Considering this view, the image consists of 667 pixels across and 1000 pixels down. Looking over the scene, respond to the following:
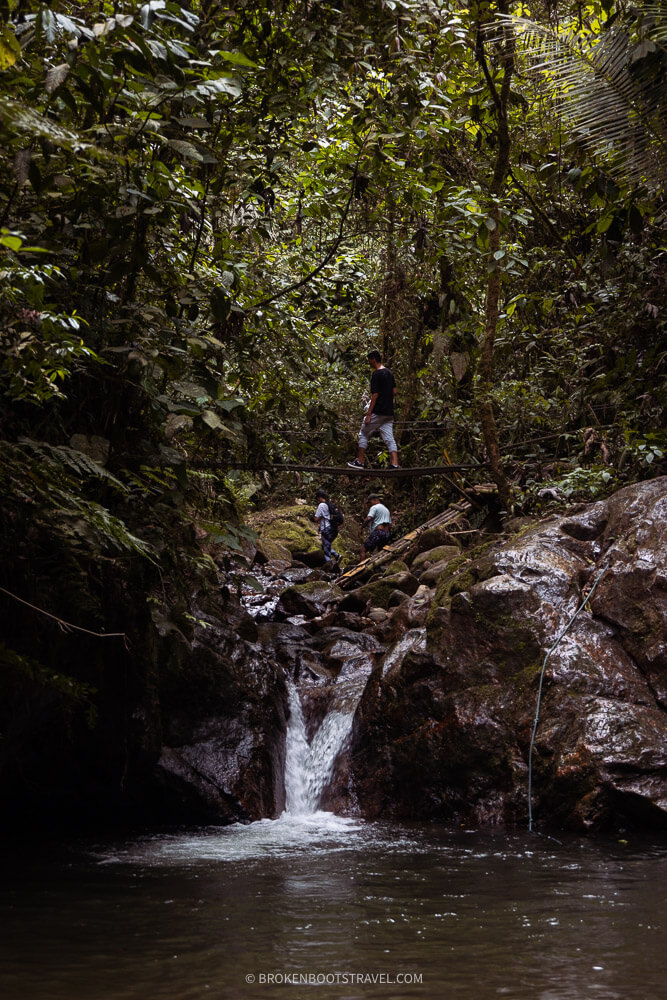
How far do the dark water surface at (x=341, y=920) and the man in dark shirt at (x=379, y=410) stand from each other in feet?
20.1

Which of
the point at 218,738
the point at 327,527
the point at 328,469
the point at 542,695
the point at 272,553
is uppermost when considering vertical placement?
the point at 327,527

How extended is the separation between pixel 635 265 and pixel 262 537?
33.6ft

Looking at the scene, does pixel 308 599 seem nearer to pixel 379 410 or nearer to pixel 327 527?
pixel 379 410

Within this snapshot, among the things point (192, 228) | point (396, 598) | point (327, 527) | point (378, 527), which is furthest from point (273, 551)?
point (192, 228)

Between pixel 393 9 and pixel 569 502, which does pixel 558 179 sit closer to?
pixel 569 502

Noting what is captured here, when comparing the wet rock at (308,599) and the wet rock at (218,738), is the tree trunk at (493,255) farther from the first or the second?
the wet rock at (218,738)

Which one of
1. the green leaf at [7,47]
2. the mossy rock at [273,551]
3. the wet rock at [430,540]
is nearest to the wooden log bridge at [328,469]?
the wet rock at [430,540]

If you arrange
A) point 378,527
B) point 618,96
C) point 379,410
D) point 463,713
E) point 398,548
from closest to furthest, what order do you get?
point 618,96
point 463,713
point 379,410
point 398,548
point 378,527

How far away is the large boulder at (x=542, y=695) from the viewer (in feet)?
21.3

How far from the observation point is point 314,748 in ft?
28.2

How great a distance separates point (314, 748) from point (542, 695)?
2.56 metres

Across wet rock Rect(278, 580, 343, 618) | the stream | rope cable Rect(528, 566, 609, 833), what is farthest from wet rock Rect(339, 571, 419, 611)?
the stream

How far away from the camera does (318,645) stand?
35.0ft

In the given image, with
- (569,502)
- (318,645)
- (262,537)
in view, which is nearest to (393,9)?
(569,502)
